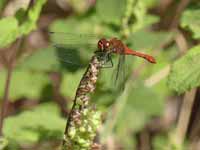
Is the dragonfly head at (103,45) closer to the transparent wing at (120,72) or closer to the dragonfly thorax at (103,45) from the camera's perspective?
the dragonfly thorax at (103,45)

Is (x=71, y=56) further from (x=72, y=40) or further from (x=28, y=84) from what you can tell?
(x=28, y=84)

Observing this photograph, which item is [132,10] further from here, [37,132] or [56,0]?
[56,0]

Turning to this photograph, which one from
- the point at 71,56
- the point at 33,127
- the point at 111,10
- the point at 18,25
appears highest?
the point at 111,10

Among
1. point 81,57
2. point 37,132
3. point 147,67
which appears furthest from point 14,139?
point 147,67

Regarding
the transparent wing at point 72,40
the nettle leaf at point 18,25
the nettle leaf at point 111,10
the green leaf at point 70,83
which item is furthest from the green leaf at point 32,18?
the green leaf at point 70,83

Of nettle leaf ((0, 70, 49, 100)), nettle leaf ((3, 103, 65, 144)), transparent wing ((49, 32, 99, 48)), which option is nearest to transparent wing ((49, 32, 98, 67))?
transparent wing ((49, 32, 99, 48))

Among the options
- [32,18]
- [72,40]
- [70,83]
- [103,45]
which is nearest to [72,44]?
[72,40]
